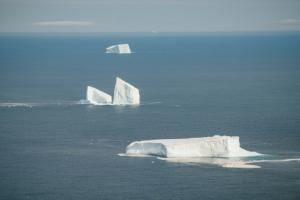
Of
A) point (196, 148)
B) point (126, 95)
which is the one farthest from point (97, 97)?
point (196, 148)

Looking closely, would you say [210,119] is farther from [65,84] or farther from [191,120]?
[65,84]

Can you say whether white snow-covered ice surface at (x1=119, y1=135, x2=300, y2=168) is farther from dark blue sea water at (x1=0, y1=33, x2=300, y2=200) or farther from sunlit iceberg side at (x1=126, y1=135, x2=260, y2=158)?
dark blue sea water at (x1=0, y1=33, x2=300, y2=200)

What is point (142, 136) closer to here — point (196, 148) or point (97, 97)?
point (196, 148)

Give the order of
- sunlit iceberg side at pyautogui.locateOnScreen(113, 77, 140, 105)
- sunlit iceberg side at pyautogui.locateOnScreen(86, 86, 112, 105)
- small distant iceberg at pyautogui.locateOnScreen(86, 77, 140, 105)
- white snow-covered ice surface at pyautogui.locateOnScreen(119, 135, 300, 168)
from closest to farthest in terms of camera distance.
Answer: white snow-covered ice surface at pyautogui.locateOnScreen(119, 135, 300, 168) < sunlit iceberg side at pyautogui.locateOnScreen(113, 77, 140, 105) < small distant iceberg at pyautogui.locateOnScreen(86, 77, 140, 105) < sunlit iceberg side at pyautogui.locateOnScreen(86, 86, 112, 105)

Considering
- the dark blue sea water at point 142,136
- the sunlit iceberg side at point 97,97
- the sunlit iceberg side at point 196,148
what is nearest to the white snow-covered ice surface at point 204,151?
the sunlit iceberg side at point 196,148

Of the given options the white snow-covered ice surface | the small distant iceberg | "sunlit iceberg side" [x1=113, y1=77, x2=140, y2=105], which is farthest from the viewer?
the small distant iceberg

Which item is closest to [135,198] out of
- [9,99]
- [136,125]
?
[136,125]

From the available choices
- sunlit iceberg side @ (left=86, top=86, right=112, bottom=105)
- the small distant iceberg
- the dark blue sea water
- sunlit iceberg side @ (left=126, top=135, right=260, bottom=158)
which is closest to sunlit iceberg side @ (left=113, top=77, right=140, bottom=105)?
the small distant iceberg
